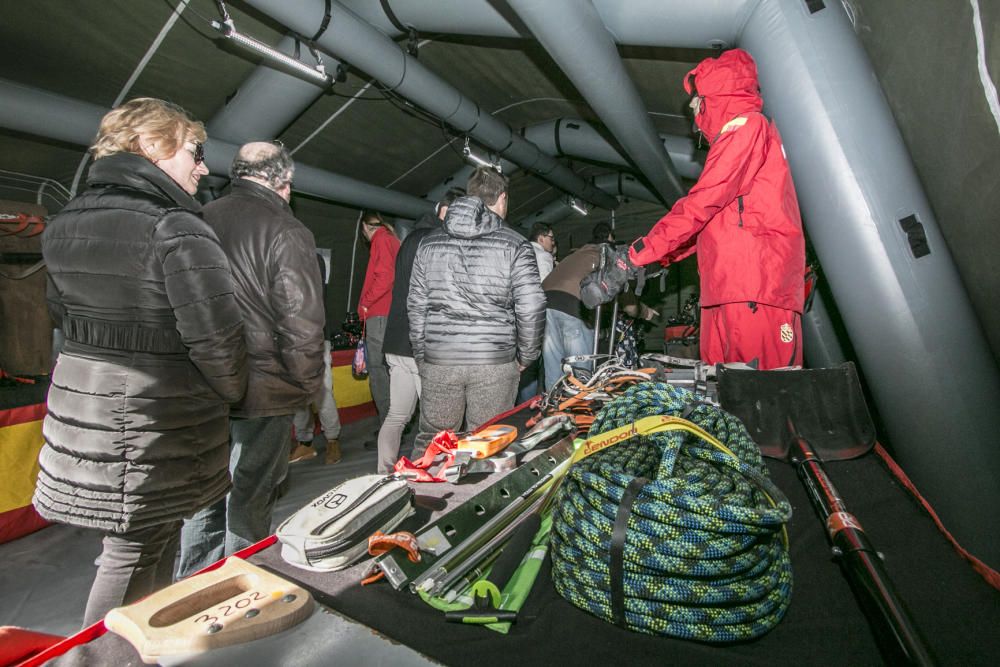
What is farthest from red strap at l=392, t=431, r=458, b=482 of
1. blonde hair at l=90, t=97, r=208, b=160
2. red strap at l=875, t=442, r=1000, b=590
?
blonde hair at l=90, t=97, r=208, b=160

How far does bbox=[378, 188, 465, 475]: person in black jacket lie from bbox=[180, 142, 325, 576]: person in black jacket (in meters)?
1.01

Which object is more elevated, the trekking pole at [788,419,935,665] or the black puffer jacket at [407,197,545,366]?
the black puffer jacket at [407,197,545,366]

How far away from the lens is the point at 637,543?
25.3 inches

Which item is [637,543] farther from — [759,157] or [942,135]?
[942,135]

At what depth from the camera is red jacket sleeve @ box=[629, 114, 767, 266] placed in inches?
71.9

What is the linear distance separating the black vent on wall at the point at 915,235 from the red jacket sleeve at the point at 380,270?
3185 mm

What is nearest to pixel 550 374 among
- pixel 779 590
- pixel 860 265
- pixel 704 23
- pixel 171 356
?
pixel 860 265

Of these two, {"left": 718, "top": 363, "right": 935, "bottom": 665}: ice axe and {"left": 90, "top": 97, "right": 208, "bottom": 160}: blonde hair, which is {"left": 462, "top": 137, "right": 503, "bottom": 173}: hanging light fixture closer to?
{"left": 90, "top": 97, "right": 208, "bottom": 160}: blonde hair

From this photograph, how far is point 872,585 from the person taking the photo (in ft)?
2.18

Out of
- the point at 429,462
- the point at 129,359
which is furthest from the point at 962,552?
the point at 129,359

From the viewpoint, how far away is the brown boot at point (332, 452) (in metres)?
3.75

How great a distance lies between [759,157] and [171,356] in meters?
2.19

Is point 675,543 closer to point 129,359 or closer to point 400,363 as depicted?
point 129,359

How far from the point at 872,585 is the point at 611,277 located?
1455 millimetres
